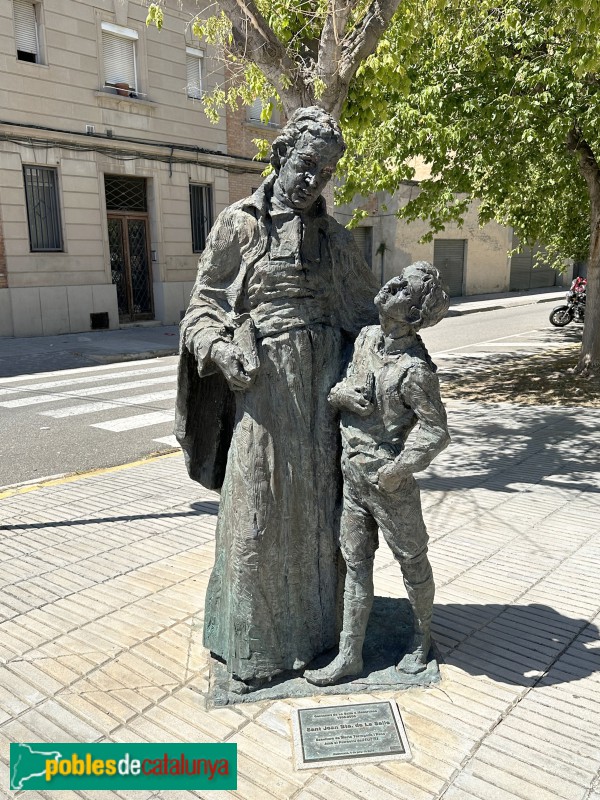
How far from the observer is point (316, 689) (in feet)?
10.4

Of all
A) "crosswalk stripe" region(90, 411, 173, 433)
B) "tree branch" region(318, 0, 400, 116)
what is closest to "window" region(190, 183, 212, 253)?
"crosswalk stripe" region(90, 411, 173, 433)

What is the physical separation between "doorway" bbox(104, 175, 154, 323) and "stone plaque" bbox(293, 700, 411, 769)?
1644 centimetres

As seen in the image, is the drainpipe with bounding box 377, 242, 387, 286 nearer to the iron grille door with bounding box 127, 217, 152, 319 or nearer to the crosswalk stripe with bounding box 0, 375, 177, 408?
the iron grille door with bounding box 127, 217, 152, 319

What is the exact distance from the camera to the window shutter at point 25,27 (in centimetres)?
1538

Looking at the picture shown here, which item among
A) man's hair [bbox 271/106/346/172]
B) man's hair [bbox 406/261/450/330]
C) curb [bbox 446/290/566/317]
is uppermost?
man's hair [bbox 271/106/346/172]

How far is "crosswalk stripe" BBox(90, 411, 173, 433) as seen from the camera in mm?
8820

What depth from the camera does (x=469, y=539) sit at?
517 cm

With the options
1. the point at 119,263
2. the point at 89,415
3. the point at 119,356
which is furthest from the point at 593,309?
the point at 119,263

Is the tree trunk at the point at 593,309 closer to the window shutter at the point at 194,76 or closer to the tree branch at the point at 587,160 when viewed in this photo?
the tree branch at the point at 587,160

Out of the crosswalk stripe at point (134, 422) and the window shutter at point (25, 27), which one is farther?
the window shutter at point (25, 27)

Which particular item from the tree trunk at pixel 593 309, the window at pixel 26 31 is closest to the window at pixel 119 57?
A: the window at pixel 26 31

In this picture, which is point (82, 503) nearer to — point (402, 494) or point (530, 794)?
point (402, 494)

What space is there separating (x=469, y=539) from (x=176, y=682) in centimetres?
260

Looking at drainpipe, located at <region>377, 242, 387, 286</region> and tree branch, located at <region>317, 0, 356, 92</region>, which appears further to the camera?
drainpipe, located at <region>377, 242, 387, 286</region>
